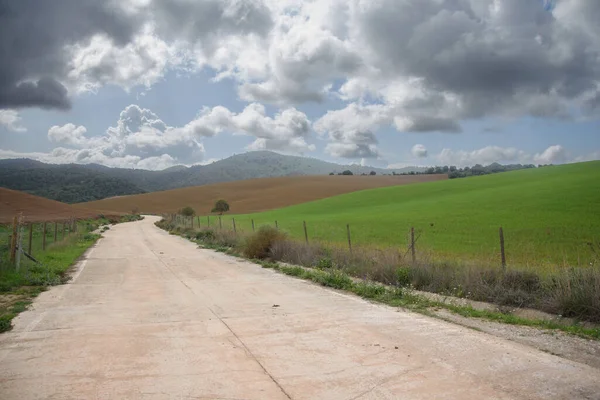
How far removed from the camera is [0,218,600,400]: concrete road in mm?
4617

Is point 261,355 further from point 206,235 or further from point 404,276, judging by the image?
point 206,235

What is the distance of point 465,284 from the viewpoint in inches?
413

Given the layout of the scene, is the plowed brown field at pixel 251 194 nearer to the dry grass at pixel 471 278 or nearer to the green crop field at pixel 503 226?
the green crop field at pixel 503 226

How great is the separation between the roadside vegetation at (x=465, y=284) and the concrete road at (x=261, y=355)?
124 cm

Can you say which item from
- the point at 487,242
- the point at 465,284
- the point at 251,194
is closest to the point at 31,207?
the point at 251,194

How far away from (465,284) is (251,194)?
10706cm

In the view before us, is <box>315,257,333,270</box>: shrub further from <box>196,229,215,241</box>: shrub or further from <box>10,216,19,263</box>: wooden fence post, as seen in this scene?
<box>196,229,215,241</box>: shrub

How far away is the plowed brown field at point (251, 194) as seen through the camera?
99875 mm

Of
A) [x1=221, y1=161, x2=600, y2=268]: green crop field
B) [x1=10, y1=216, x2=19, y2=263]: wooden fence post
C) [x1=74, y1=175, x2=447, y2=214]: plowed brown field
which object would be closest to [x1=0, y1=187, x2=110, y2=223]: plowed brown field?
[x1=74, y1=175, x2=447, y2=214]: plowed brown field

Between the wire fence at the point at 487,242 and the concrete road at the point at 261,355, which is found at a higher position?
the concrete road at the point at 261,355

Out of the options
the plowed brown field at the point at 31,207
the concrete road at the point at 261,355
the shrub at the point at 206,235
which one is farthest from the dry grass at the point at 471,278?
the plowed brown field at the point at 31,207

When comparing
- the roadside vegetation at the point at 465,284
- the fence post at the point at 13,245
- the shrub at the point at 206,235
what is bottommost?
the shrub at the point at 206,235

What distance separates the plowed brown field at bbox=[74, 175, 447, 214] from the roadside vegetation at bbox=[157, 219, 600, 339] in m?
75.9

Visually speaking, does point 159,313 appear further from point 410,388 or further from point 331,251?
point 331,251
